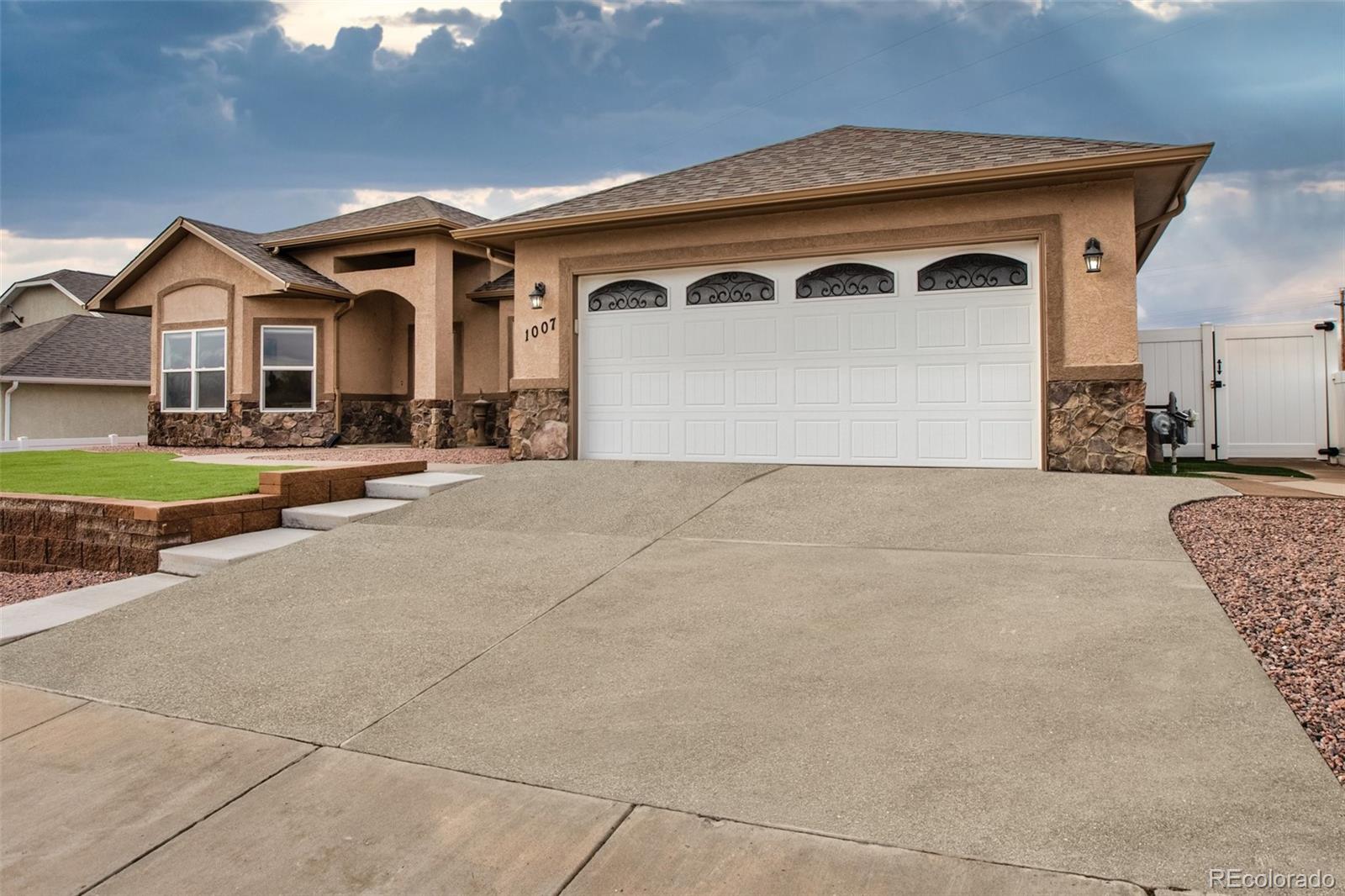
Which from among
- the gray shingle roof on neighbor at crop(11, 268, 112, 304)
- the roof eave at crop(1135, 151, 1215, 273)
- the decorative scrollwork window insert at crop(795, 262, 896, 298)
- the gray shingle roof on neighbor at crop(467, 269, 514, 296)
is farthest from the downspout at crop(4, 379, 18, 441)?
the roof eave at crop(1135, 151, 1215, 273)

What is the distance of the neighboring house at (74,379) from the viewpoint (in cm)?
2278

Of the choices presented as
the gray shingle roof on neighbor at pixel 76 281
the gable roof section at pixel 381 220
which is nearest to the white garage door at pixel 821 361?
the gable roof section at pixel 381 220

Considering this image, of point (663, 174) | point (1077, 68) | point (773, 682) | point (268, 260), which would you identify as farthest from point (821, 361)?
point (1077, 68)

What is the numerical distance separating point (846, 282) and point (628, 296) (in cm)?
310

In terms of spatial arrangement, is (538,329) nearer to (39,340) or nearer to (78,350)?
(78,350)

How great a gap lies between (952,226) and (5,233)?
34221 mm

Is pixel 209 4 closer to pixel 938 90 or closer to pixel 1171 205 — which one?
pixel 1171 205

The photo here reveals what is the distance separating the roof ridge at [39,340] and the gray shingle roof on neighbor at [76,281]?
0.99 m

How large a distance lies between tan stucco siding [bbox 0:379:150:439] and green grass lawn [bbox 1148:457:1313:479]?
26.6m

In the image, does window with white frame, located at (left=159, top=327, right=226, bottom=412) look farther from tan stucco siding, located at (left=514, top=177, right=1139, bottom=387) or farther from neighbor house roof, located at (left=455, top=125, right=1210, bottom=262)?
tan stucco siding, located at (left=514, top=177, right=1139, bottom=387)

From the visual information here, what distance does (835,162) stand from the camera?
10.7 meters

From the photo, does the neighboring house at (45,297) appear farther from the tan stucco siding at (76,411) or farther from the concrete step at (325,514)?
the concrete step at (325,514)

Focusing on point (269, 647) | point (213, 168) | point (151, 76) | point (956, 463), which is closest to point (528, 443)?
point (956, 463)

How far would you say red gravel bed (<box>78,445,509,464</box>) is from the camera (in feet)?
42.2
